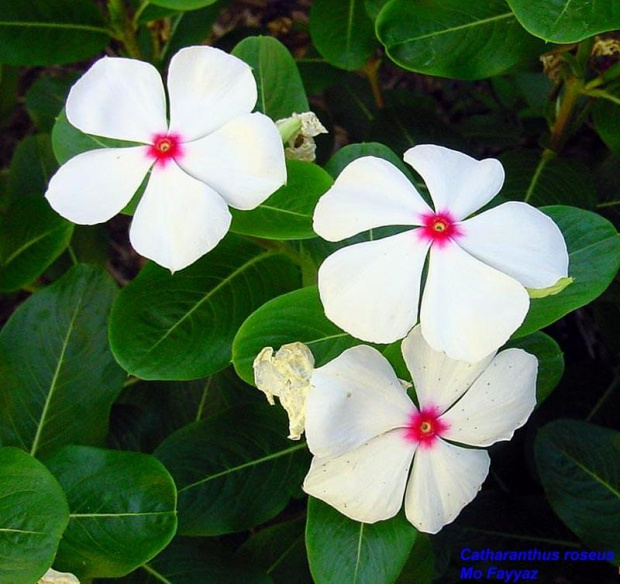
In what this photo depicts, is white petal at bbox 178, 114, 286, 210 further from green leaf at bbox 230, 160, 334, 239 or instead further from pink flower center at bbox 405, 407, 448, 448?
pink flower center at bbox 405, 407, 448, 448

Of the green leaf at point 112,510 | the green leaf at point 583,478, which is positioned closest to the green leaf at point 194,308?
the green leaf at point 112,510

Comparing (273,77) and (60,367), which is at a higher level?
(273,77)

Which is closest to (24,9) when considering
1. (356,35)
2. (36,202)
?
(36,202)

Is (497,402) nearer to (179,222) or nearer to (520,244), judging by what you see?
(520,244)

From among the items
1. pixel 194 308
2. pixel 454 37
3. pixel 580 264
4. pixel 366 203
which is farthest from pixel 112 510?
pixel 454 37

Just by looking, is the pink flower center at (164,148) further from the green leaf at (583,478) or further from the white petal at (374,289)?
the green leaf at (583,478)

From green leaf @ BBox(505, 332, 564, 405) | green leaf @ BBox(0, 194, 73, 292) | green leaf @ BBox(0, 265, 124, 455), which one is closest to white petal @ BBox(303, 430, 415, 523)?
green leaf @ BBox(505, 332, 564, 405)

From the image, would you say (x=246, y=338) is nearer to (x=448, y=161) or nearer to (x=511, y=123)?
(x=448, y=161)
